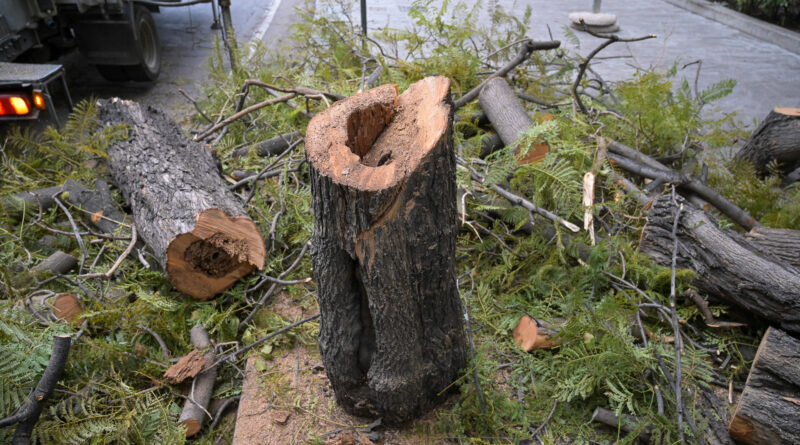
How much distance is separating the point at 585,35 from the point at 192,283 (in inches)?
295

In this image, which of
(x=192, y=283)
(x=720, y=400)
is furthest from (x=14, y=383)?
(x=720, y=400)

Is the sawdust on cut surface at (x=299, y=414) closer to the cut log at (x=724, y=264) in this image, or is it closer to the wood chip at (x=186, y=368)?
the wood chip at (x=186, y=368)

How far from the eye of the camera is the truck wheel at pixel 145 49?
18.7 ft

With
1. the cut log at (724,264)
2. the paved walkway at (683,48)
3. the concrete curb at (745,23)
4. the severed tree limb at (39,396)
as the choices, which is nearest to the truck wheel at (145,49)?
the paved walkway at (683,48)

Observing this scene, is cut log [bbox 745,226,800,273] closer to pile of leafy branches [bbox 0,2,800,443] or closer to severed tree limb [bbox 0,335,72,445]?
pile of leafy branches [bbox 0,2,800,443]

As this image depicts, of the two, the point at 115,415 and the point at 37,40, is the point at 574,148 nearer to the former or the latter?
the point at 115,415

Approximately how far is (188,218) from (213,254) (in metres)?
0.25

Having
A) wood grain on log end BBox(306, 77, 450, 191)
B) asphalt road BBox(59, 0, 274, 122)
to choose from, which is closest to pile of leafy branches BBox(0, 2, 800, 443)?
wood grain on log end BBox(306, 77, 450, 191)

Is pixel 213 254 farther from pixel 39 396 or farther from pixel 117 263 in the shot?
pixel 39 396

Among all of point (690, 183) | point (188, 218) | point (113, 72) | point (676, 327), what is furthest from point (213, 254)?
point (113, 72)

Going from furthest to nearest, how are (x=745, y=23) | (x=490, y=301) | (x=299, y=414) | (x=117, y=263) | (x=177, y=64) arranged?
(x=745, y=23), (x=177, y=64), (x=117, y=263), (x=490, y=301), (x=299, y=414)

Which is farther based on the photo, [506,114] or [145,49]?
[145,49]

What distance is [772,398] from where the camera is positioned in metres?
2.24

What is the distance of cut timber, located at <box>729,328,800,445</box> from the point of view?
7.14ft
